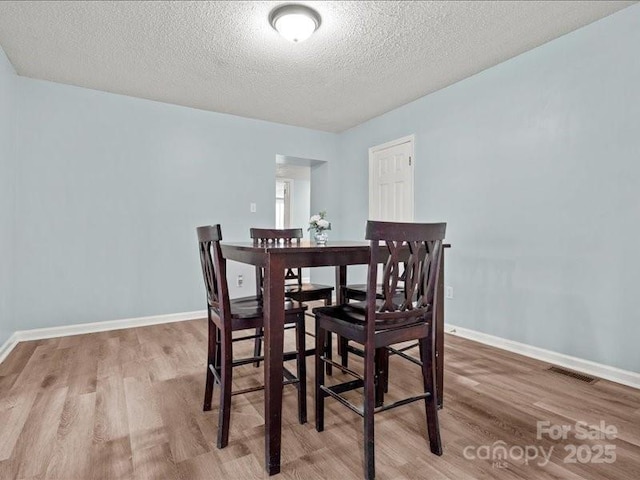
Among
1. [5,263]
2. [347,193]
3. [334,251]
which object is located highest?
[347,193]

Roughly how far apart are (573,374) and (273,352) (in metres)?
2.15

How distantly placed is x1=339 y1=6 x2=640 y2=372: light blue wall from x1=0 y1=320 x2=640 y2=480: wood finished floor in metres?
0.42

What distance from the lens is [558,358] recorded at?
2.53m

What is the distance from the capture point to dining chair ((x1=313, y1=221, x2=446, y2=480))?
4.43ft

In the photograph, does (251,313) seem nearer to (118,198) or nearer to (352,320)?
(352,320)

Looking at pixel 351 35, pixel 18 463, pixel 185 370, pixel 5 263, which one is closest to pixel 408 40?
pixel 351 35

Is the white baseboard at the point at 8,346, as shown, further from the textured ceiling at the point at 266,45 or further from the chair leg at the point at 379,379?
the chair leg at the point at 379,379

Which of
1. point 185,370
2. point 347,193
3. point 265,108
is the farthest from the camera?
point 347,193

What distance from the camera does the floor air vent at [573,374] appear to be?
226 cm

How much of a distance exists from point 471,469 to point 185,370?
183 cm

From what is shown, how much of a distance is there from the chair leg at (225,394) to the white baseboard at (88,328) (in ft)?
7.14

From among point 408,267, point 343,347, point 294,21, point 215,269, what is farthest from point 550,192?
point 215,269

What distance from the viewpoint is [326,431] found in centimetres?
166

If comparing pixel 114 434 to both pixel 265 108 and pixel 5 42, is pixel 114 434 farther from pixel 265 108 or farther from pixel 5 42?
pixel 265 108
